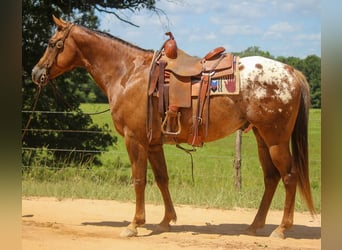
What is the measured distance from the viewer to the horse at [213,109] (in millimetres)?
4617

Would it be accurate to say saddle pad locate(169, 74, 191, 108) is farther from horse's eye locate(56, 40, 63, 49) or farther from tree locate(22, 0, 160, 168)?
tree locate(22, 0, 160, 168)

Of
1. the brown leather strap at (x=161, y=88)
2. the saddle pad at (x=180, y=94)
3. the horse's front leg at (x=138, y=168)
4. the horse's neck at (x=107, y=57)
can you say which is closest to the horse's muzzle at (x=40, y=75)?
the horse's neck at (x=107, y=57)

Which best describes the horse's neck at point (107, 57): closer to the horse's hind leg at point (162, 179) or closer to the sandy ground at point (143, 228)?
the horse's hind leg at point (162, 179)

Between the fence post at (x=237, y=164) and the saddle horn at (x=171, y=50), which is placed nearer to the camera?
the saddle horn at (x=171, y=50)

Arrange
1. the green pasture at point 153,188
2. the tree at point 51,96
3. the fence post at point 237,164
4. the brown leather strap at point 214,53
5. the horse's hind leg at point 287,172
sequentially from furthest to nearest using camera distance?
the tree at point 51,96, the fence post at point 237,164, the green pasture at point 153,188, the brown leather strap at point 214,53, the horse's hind leg at point 287,172

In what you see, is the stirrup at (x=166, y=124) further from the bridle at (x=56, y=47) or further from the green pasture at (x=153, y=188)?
the green pasture at (x=153, y=188)

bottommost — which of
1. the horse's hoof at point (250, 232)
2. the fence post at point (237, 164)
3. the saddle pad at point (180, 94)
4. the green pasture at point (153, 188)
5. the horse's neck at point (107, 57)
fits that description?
the horse's hoof at point (250, 232)

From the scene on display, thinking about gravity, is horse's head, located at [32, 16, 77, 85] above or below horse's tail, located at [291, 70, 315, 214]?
above

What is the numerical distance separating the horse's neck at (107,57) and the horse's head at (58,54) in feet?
0.43

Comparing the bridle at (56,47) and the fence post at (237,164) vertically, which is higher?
the bridle at (56,47)

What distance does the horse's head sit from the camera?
5.12 metres

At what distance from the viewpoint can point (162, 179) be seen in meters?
5.08

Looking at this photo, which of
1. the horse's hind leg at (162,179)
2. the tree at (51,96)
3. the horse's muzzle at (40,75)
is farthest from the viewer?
the tree at (51,96)

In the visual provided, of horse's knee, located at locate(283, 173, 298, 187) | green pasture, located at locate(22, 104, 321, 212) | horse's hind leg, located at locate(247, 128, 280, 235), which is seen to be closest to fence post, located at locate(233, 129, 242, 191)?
green pasture, located at locate(22, 104, 321, 212)
